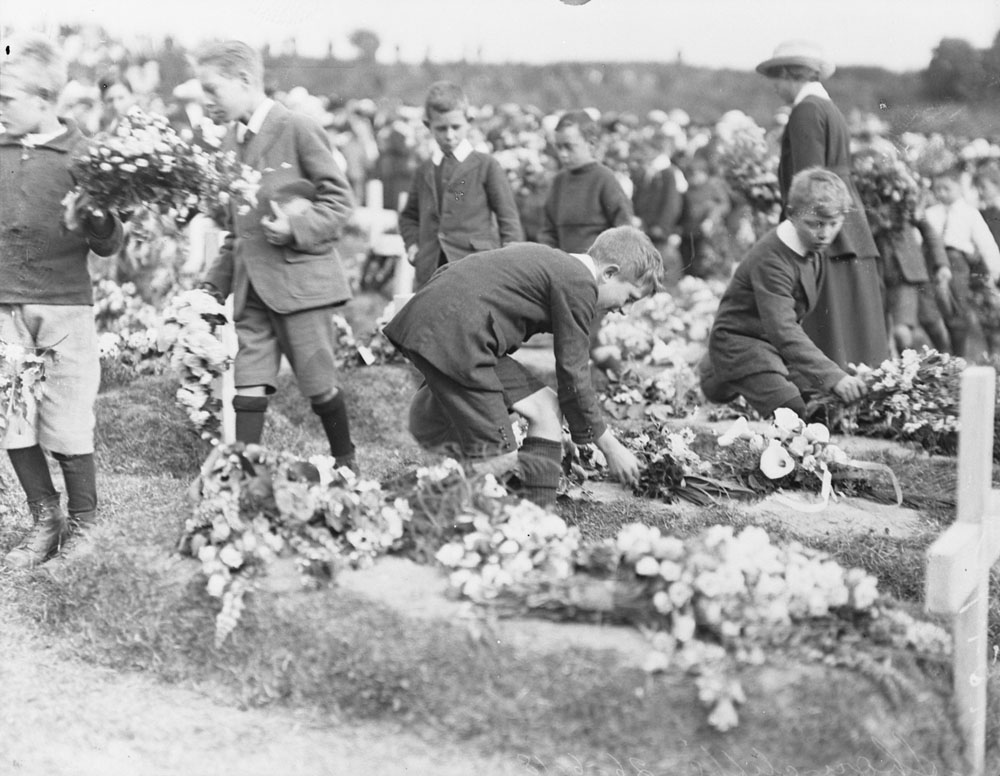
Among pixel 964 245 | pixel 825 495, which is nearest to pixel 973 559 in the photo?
pixel 825 495

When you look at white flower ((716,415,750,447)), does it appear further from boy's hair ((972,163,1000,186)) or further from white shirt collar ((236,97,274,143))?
boy's hair ((972,163,1000,186))

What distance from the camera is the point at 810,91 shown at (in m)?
6.81

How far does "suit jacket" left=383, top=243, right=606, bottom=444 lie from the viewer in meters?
4.54

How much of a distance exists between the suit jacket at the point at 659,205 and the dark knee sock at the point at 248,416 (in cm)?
825

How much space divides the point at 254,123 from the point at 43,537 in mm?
1845

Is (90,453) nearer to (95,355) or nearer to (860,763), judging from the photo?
(95,355)

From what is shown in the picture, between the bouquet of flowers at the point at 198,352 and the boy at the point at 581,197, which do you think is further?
the boy at the point at 581,197

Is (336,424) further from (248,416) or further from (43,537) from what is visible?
(43,537)

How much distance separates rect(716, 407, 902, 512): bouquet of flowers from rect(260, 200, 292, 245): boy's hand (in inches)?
80.2

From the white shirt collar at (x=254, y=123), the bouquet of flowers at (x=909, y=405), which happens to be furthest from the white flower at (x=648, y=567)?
the bouquet of flowers at (x=909, y=405)

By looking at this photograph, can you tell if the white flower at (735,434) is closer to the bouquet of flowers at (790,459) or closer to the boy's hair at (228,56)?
the bouquet of flowers at (790,459)

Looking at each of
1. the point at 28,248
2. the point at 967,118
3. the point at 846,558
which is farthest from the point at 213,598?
the point at 967,118

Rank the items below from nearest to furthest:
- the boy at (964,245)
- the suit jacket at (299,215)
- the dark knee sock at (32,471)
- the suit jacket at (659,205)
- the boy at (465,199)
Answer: the dark knee sock at (32,471)
the suit jacket at (299,215)
the boy at (465,199)
the boy at (964,245)
the suit jacket at (659,205)

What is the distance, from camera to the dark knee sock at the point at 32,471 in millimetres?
4719
